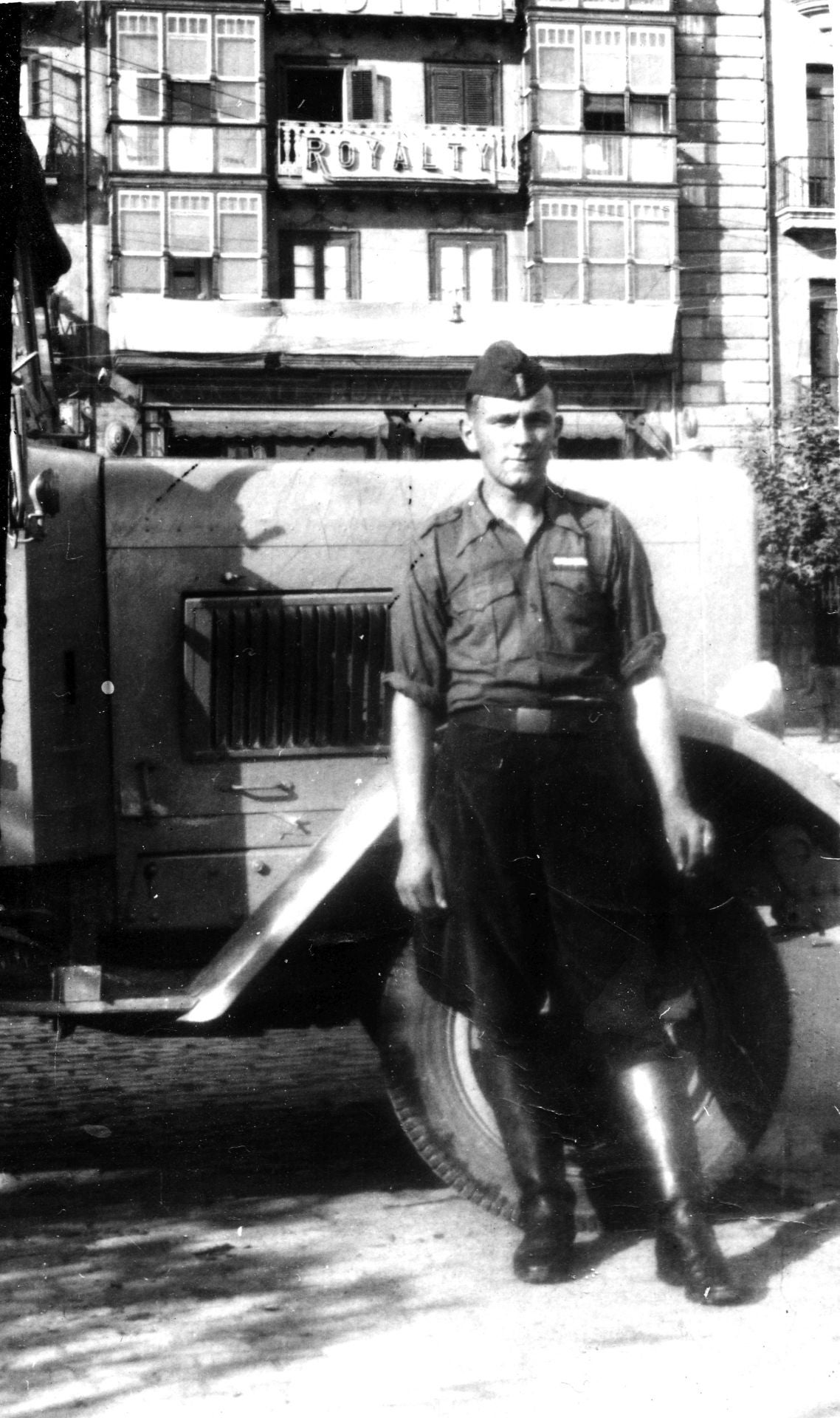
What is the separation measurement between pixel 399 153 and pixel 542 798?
1575mm

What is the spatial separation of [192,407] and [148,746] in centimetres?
84

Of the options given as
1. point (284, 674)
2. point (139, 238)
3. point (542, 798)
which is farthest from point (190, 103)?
point (542, 798)

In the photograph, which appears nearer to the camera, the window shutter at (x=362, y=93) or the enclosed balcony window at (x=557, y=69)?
the window shutter at (x=362, y=93)

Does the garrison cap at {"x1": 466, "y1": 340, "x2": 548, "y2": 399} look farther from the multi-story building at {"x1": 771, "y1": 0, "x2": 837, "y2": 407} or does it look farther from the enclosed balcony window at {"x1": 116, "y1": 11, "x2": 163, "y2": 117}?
the enclosed balcony window at {"x1": 116, "y1": 11, "x2": 163, "y2": 117}

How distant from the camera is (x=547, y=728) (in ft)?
10.0

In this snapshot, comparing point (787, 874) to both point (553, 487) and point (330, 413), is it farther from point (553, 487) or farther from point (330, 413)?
point (330, 413)

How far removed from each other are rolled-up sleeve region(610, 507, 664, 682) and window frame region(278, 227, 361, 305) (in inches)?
41.6

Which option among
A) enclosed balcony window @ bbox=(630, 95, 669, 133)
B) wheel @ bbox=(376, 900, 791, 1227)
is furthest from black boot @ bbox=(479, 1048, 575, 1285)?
enclosed balcony window @ bbox=(630, 95, 669, 133)

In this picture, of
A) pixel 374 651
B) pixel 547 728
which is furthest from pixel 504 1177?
pixel 374 651

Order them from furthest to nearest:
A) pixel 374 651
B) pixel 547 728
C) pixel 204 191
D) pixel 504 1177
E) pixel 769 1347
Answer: pixel 374 651, pixel 204 191, pixel 504 1177, pixel 547 728, pixel 769 1347

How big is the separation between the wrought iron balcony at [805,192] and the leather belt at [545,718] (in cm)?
114

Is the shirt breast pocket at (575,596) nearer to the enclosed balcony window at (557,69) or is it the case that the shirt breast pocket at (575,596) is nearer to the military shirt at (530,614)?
the military shirt at (530,614)

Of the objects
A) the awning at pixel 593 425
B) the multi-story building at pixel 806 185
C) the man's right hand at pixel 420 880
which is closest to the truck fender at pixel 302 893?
the man's right hand at pixel 420 880

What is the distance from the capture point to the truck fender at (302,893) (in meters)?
3.14
